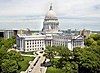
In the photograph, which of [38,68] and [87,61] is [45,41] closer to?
[38,68]

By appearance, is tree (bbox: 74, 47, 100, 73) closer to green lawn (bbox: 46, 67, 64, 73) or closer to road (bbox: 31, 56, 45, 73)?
green lawn (bbox: 46, 67, 64, 73)

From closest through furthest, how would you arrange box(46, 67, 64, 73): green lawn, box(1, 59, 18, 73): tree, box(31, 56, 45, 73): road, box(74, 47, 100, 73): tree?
box(1, 59, 18, 73): tree < box(74, 47, 100, 73): tree < box(46, 67, 64, 73): green lawn < box(31, 56, 45, 73): road

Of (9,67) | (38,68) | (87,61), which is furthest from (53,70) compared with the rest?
(9,67)

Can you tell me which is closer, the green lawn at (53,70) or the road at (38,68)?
the green lawn at (53,70)

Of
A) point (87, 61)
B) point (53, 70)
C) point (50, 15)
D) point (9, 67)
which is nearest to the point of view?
point (9, 67)

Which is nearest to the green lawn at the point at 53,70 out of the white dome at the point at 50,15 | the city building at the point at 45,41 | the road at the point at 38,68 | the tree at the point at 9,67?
the road at the point at 38,68

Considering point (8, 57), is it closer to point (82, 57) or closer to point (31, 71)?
point (31, 71)

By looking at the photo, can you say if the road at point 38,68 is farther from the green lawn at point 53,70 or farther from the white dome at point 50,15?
the white dome at point 50,15

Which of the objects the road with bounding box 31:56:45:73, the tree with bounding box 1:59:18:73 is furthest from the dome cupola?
the tree with bounding box 1:59:18:73

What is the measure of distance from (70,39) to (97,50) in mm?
29548

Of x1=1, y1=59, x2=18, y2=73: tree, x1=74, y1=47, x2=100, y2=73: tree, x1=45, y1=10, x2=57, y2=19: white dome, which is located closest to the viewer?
x1=1, y1=59, x2=18, y2=73: tree

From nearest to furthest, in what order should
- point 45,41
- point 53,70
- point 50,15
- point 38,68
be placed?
point 53,70 → point 38,68 → point 45,41 → point 50,15

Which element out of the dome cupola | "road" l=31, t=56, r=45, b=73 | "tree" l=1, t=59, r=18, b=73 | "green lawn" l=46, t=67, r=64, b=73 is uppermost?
the dome cupola

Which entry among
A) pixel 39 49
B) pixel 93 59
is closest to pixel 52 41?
pixel 39 49
